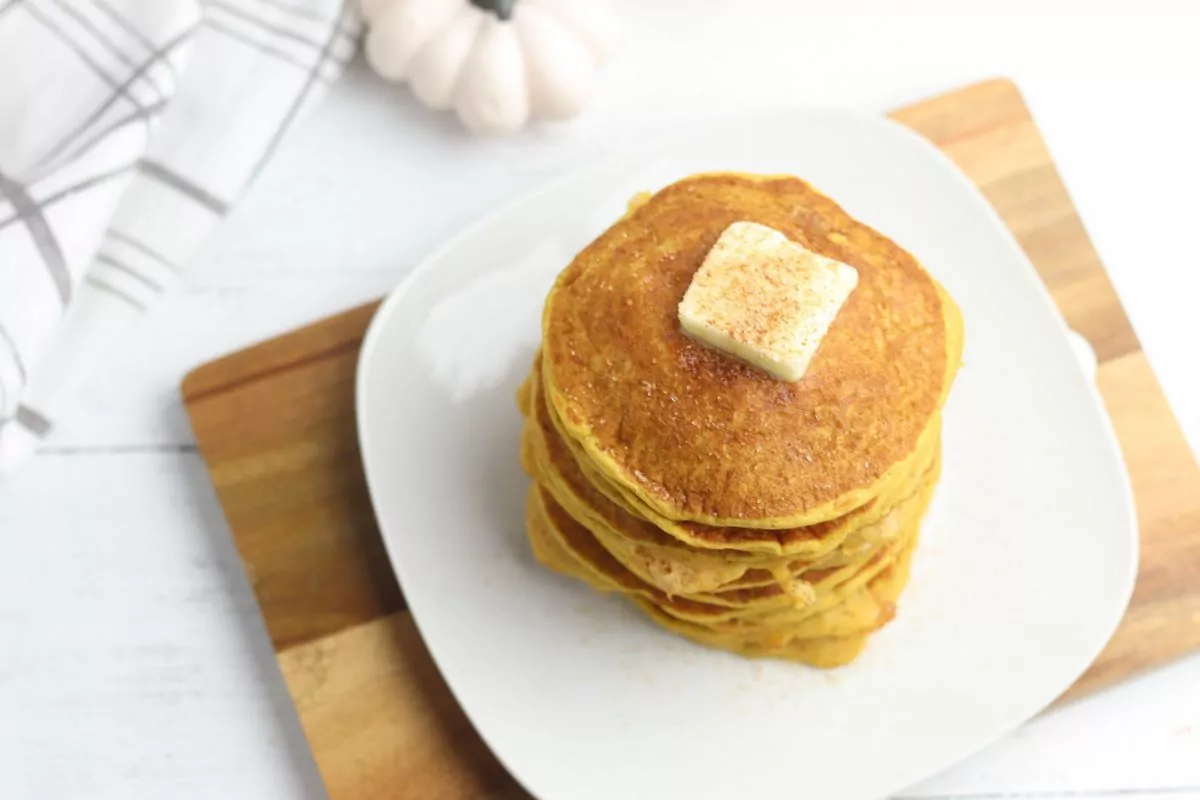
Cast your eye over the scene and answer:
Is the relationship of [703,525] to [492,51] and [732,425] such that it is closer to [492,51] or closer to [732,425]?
[732,425]

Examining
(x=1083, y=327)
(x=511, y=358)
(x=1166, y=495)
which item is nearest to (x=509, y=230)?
(x=511, y=358)

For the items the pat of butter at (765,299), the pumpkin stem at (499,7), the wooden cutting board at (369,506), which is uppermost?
Answer: the pat of butter at (765,299)

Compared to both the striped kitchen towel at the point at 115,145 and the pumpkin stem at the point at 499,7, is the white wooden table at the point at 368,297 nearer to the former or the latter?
the striped kitchen towel at the point at 115,145

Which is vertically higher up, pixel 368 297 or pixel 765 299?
pixel 765 299

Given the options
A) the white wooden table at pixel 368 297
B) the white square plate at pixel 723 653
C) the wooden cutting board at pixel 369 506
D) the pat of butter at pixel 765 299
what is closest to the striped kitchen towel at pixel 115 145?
the white wooden table at pixel 368 297

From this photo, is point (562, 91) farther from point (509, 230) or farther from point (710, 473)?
point (710, 473)

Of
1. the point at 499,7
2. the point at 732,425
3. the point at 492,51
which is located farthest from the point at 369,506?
the point at 499,7

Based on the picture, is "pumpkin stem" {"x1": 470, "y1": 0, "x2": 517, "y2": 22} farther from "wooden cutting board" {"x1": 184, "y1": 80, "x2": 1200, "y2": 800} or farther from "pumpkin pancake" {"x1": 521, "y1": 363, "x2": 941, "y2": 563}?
"pumpkin pancake" {"x1": 521, "y1": 363, "x2": 941, "y2": 563}
